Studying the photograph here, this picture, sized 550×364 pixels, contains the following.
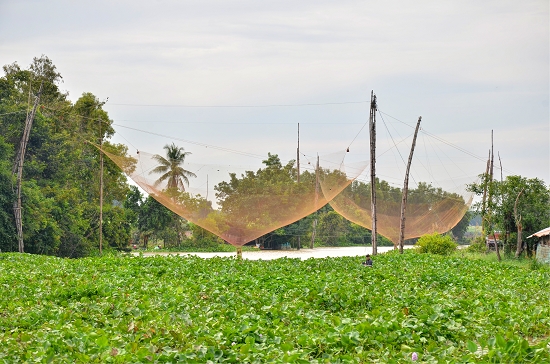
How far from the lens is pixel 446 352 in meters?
5.39

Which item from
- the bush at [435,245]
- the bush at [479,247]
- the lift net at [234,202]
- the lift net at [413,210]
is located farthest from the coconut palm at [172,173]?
the bush at [479,247]

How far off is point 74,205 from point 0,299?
17.4 m

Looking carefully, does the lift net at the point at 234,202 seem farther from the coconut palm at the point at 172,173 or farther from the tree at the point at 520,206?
the tree at the point at 520,206

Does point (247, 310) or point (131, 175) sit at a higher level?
point (131, 175)

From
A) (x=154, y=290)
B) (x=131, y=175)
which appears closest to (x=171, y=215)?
(x=131, y=175)

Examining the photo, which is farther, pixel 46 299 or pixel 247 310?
pixel 46 299

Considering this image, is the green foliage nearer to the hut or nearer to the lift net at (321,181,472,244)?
the lift net at (321,181,472,244)

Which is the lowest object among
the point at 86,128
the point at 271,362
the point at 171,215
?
the point at 271,362

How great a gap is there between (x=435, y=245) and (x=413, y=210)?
1.77 metres

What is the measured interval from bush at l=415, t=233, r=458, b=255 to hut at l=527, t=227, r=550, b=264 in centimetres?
427

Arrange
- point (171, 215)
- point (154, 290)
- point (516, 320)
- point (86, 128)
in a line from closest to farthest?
point (516, 320)
point (154, 290)
point (86, 128)
point (171, 215)

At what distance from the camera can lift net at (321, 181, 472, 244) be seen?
76.8ft

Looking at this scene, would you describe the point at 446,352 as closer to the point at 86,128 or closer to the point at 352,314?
the point at 352,314

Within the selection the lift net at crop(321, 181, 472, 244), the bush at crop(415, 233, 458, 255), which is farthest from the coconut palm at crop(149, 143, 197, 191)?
the bush at crop(415, 233, 458, 255)
